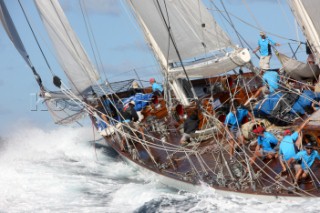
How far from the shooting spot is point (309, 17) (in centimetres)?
1498

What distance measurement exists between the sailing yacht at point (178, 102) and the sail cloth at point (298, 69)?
3.65 feet

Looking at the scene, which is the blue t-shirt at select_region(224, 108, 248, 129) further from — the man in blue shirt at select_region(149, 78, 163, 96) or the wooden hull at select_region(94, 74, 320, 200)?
the man in blue shirt at select_region(149, 78, 163, 96)

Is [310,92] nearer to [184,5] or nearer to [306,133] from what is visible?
[306,133]

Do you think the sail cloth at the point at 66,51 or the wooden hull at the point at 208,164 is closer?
the wooden hull at the point at 208,164

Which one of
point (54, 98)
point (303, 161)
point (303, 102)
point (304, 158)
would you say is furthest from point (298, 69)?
point (54, 98)

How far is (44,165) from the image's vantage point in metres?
22.6

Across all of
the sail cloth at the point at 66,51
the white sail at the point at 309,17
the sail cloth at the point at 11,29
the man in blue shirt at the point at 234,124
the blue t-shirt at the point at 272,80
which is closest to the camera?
the white sail at the point at 309,17

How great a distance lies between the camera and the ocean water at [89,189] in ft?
46.9

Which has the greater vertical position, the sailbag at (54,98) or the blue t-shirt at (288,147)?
the sailbag at (54,98)

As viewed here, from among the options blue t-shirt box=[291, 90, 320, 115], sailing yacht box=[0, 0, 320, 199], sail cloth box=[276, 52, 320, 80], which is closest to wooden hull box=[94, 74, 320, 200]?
sailing yacht box=[0, 0, 320, 199]

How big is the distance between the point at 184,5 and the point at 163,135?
377cm

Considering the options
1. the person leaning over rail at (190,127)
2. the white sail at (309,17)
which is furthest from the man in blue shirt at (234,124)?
the white sail at (309,17)

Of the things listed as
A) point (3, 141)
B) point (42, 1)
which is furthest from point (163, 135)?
point (3, 141)

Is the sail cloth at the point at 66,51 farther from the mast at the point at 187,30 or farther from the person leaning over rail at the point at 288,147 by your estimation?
the person leaning over rail at the point at 288,147
